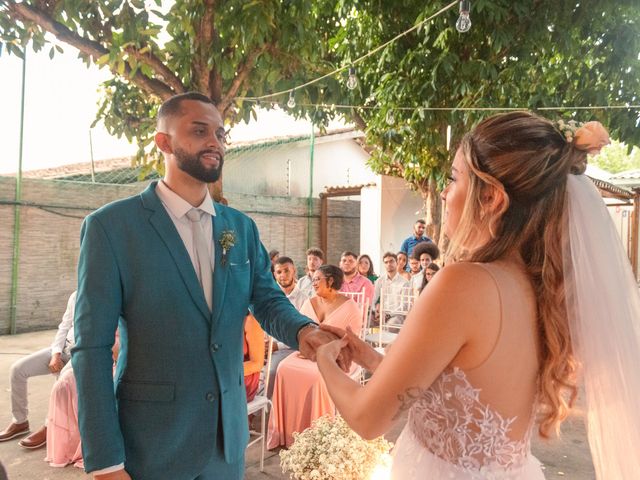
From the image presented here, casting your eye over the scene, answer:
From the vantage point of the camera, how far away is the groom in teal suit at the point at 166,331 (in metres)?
1.65

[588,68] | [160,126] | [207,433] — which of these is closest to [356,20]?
[588,68]

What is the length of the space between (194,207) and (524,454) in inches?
55.2

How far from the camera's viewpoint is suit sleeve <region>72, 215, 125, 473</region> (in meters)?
1.62

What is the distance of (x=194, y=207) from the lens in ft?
6.52

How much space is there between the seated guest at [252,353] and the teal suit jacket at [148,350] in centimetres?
228

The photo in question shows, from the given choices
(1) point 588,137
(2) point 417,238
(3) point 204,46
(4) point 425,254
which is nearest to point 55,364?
(3) point 204,46

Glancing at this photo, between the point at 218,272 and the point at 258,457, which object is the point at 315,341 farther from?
the point at 258,457

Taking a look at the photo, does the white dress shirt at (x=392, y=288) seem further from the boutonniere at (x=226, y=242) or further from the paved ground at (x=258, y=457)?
the boutonniere at (x=226, y=242)

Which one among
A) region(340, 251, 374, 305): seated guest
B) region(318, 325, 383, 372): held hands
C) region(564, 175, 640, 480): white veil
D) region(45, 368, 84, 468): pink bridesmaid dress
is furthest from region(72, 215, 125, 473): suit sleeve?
region(340, 251, 374, 305): seated guest

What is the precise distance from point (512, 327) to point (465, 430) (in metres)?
0.36

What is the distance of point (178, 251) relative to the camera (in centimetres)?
182

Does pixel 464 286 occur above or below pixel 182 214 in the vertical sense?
below

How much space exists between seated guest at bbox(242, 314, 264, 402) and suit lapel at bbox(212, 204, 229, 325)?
222 centimetres

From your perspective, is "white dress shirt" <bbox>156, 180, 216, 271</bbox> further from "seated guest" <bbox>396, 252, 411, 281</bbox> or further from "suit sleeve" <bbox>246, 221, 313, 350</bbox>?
"seated guest" <bbox>396, 252, 411, 281</bbox>
